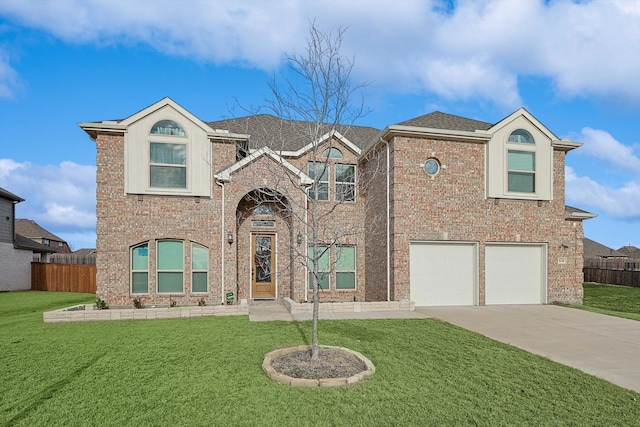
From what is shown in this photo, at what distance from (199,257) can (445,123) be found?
9952mm

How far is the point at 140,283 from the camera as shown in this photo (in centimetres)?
1163

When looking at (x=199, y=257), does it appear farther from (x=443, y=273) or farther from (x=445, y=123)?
(x=445, y=123)

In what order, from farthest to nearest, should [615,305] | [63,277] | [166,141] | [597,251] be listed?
[597,251], [63,277], [615,305], [166,141]

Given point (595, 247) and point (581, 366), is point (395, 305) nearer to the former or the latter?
point (581, 366)

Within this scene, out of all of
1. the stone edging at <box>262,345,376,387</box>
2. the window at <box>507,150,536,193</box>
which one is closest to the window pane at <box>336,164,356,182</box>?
the window at <box>507,150,536,193</box>

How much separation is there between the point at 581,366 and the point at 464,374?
2.24 metres

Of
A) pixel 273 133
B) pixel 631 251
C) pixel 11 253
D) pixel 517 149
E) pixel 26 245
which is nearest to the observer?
pixel 517 149

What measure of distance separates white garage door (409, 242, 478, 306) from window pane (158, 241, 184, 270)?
767 centimetres

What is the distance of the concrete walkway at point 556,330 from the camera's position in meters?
6.16

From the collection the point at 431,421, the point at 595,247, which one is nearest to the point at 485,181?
the point at 431,421

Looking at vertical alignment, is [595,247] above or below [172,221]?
below

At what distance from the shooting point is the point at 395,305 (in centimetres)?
1098

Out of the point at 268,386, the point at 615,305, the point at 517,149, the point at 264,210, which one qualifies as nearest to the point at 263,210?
the point at 264,210

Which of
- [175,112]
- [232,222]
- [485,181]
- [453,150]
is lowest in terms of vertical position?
[232,222]
